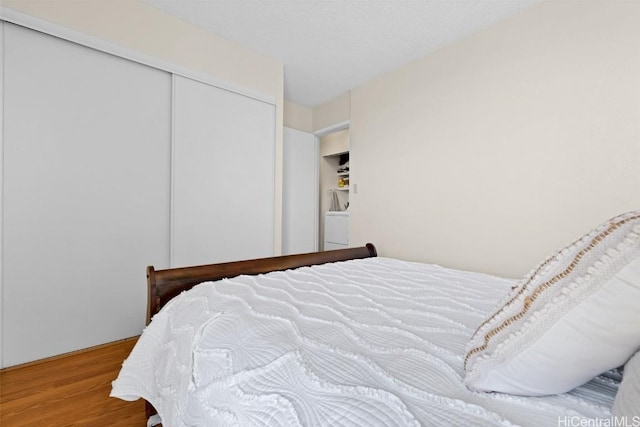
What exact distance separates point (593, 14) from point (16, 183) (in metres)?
3.76

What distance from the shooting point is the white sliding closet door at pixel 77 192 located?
1662mm

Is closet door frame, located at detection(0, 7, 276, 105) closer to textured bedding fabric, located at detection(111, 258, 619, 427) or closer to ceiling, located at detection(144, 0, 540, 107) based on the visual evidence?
ceiling, located at detection(144, 0, 540, 107)

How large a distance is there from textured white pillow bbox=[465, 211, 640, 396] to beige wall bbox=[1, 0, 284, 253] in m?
2.56

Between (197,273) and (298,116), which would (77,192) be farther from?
(298,116)

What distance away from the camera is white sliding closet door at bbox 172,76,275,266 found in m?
2.30

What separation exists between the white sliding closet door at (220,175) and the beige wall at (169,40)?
0.42 feet

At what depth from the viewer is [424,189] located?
2598 mm

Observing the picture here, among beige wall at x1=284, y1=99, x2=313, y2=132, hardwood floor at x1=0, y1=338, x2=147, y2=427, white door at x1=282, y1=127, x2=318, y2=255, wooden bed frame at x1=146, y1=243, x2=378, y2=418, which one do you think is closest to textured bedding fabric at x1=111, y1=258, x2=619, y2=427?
wooden bed frame at x1=146, y1=243, x2=378, y2=418

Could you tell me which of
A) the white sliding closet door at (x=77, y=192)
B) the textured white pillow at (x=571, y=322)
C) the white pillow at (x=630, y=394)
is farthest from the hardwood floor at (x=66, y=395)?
the white pillow at (x=630, y=394)

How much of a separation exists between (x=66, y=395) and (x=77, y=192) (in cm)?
123

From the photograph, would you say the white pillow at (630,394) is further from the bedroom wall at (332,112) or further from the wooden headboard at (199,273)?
the bedroom wall at (332,112)

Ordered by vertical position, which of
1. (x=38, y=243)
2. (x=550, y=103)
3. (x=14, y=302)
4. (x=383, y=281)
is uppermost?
(x=550, y=103)

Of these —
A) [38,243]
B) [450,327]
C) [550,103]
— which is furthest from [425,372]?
[38,243]

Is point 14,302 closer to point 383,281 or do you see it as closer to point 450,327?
point 383,281
